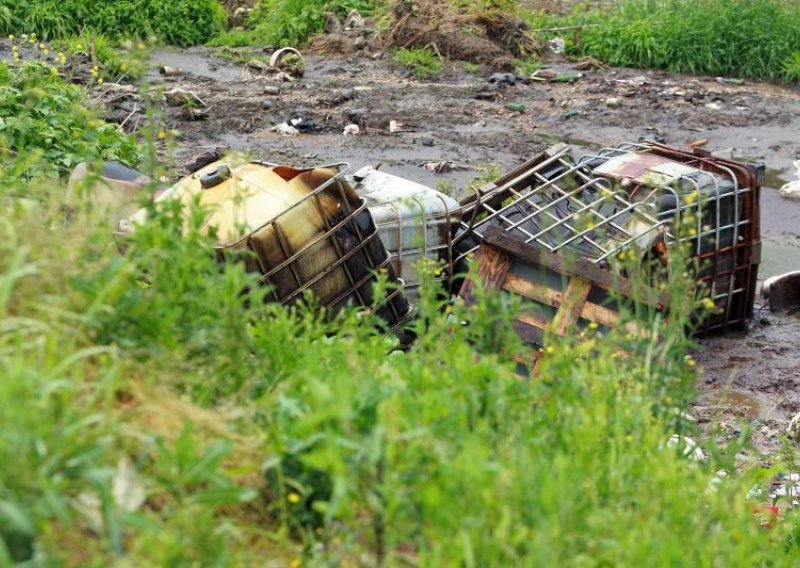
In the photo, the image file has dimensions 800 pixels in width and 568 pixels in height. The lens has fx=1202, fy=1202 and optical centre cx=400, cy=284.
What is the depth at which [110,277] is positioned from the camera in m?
3.05

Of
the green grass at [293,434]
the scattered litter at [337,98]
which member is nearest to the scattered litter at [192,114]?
the scattered litter at [337,98]

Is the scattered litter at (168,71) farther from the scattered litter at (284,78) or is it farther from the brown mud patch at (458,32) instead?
the brown mud patch at (458,32)

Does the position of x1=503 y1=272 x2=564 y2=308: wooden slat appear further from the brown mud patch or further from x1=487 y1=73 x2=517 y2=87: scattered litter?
the brown mud patch

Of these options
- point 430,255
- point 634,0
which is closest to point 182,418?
point 430,255

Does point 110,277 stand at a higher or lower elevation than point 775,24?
higher

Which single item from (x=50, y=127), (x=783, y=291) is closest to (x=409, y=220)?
(x=50, y=127)

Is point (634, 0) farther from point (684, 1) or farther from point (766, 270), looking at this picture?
point (766, 270)

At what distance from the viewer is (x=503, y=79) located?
14.8 m

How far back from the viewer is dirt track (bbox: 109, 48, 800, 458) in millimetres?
11547

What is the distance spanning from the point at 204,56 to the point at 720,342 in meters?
10.4

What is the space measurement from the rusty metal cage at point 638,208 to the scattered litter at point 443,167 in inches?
145

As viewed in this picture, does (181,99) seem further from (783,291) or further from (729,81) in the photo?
(783,291)

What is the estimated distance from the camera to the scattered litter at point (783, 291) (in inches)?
323

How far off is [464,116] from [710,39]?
4007 millimetres
